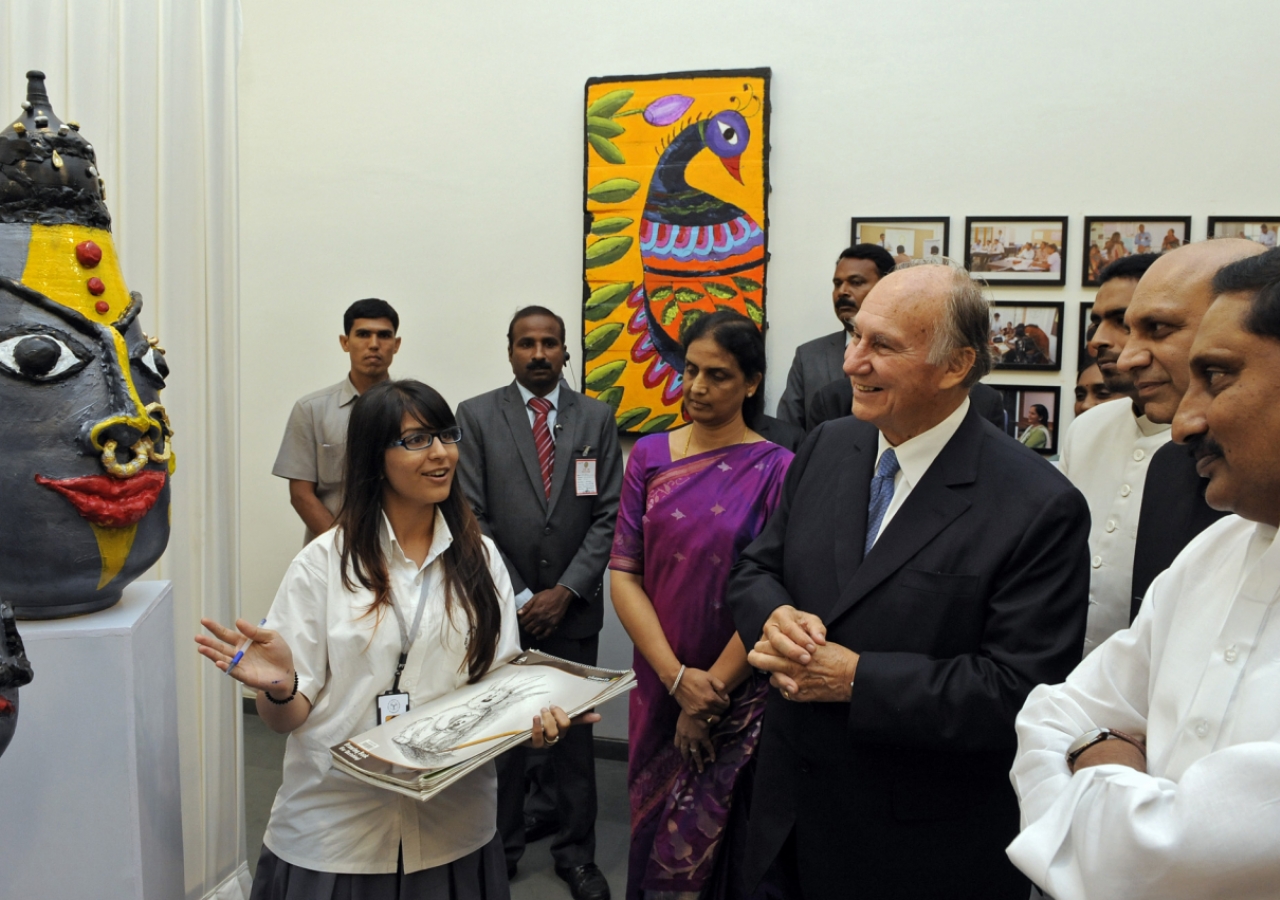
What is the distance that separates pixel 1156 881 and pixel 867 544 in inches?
35.1

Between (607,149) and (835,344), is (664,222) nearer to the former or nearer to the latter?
(607,149)

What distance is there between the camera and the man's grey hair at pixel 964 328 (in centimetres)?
175

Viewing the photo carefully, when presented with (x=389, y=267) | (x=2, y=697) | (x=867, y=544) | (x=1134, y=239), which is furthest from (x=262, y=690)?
(x=1134, y=239)

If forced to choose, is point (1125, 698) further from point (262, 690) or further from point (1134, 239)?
point (1134, 239)

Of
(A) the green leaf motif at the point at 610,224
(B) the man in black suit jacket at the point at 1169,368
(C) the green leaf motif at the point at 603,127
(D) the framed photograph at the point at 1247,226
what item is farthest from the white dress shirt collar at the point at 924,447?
(C) the green leaf motif at the point at 603,127

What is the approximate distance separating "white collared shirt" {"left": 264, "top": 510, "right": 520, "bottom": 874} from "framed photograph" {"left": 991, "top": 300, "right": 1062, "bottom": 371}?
2.75 meters

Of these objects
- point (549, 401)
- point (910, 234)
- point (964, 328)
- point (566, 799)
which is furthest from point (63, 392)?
point (910, 234)

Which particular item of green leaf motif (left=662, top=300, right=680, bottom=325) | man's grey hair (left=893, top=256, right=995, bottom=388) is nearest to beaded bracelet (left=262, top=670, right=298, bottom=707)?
man's grey hair (left=893, top=256, right=995, bottom=388)

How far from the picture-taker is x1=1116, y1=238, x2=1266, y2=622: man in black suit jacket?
1.65 meters

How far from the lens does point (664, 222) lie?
13.3 ft

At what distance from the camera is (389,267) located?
4453 mm

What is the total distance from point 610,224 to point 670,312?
17.6 inches

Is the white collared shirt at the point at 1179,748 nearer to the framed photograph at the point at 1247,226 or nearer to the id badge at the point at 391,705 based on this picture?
the id badge at the point at 391,705

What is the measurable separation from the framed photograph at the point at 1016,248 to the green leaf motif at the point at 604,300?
1.36 m
